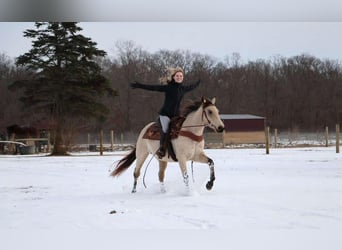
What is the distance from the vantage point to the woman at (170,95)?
570cm

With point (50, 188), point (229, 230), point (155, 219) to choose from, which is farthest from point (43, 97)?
point (229, 230)

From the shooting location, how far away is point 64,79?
31.8ft

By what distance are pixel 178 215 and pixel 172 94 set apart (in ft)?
6.59

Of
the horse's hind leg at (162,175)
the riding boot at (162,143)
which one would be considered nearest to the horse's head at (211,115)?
the riding boot at (162,143)

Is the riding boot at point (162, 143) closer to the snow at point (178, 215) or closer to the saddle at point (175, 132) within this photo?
the saddle at point (175, 132)

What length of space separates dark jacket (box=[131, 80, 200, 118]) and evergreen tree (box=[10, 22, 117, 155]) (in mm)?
881

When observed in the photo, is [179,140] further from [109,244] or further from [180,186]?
[109,244]

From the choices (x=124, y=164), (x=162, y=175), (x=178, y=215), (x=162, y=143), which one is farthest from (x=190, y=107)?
(x=178, y=215)

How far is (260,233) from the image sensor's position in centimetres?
373

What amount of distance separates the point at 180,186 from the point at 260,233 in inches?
117

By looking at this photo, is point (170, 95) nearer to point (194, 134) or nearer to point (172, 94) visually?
Result: point (172, 94)

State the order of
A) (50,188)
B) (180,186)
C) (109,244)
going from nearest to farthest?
(109,244)
(180,186)
(50,188)

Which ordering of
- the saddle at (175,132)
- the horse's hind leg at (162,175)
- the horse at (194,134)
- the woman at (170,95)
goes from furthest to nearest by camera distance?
the horse's hind leg at (162,175) → the saddle at (175,132) → the horse at (194,134) → the woman at (170,95)

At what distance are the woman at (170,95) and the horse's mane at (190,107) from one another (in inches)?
3.8
